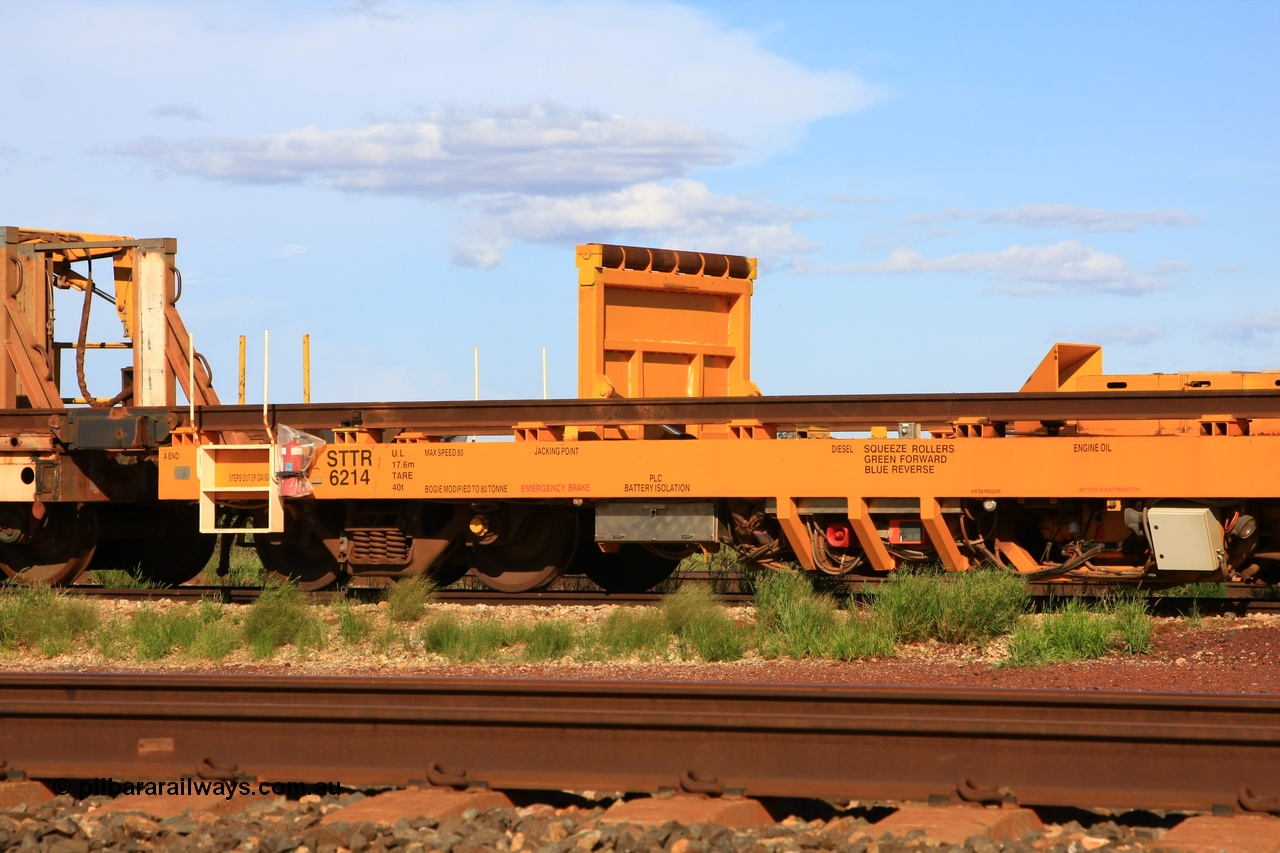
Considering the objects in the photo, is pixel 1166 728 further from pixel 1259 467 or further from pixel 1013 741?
pixel 1259 467

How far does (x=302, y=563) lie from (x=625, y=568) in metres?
3.16

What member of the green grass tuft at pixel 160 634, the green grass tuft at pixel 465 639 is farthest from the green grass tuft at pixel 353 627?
the green grass tuft at pixel 160 634

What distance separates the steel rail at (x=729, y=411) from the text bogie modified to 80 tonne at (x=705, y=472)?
19 mm

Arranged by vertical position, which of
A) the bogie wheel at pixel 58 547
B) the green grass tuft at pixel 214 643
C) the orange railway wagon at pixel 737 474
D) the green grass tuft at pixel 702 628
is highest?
the orange railway wagon at pixel 737 474

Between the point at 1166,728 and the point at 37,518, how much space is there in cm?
1130

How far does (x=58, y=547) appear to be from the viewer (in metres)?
13.9

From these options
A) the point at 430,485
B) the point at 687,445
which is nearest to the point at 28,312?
the point at 430,485

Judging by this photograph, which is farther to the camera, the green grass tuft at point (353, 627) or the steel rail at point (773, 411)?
the steel rail at point (773, 411)

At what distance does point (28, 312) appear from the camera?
1420 centimetres

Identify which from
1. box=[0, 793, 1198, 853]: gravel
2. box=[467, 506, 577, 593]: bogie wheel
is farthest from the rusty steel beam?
box=[467, 506, 577, 593]: bogie wheel

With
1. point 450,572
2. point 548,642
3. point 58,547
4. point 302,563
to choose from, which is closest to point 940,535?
point 548,642

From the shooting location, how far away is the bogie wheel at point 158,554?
1520 centimetres

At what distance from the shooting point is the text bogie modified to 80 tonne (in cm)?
1059

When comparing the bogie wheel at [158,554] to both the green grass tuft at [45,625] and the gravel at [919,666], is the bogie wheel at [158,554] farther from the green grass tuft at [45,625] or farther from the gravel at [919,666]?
the gravel at [919,666]
